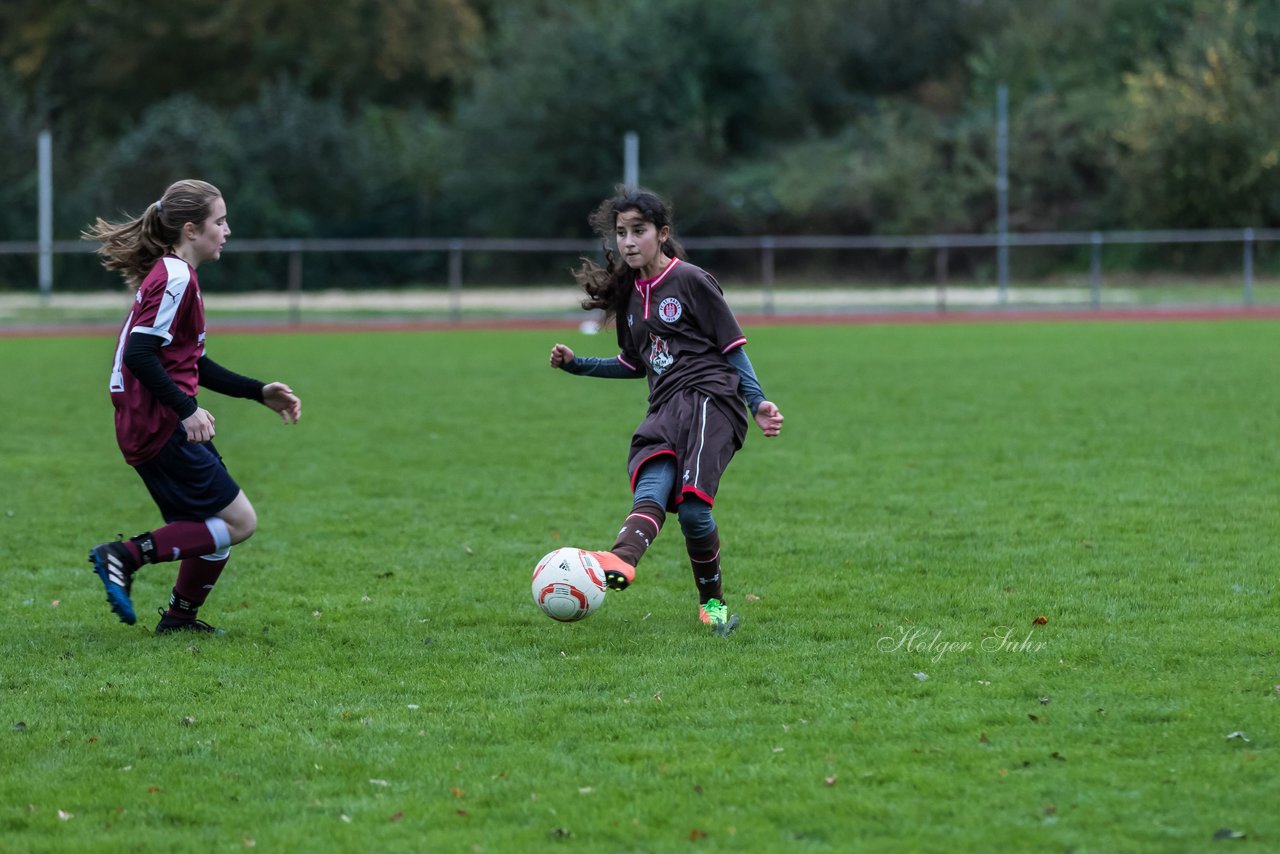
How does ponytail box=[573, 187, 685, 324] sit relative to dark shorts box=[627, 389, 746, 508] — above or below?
above

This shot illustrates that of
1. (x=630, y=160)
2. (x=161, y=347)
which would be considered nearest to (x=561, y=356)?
(x=161, y=347)

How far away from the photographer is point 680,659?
535cm

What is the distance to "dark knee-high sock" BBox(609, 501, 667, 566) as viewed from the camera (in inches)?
213

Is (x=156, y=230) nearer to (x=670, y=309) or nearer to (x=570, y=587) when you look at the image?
(x=670, y=309)

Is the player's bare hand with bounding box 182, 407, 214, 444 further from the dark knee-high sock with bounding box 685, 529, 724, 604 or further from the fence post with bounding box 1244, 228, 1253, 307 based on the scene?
the fence post with bounding box 1244, 228, 1253, 307

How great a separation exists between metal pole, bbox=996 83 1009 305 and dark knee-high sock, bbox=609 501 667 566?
22.9m

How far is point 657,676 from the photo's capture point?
16.9 ft

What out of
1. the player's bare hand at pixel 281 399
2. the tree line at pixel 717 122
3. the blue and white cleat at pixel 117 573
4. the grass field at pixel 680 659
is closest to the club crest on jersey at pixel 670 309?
the grass field at pixel 680 659

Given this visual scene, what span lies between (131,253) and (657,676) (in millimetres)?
2492

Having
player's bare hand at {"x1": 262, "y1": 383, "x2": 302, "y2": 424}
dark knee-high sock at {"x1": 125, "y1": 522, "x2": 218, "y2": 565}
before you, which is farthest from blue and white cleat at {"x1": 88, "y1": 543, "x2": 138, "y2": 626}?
player's bare hand at {"x1": 262, "y1": 383, "x2": 302, "y2": 424}

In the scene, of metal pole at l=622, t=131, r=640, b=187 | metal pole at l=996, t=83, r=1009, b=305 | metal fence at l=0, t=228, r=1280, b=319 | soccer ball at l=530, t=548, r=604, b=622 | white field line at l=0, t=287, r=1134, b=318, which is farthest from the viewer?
metal pole at l=622, t=131, r=640, b=187

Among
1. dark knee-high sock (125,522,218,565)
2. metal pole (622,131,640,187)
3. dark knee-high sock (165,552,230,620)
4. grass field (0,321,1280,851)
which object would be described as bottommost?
grass field (0,321,1280,851)

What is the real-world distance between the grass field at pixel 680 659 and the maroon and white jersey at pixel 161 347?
79 centimetres

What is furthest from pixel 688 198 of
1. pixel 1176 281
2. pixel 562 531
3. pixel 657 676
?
pixel 657 676
